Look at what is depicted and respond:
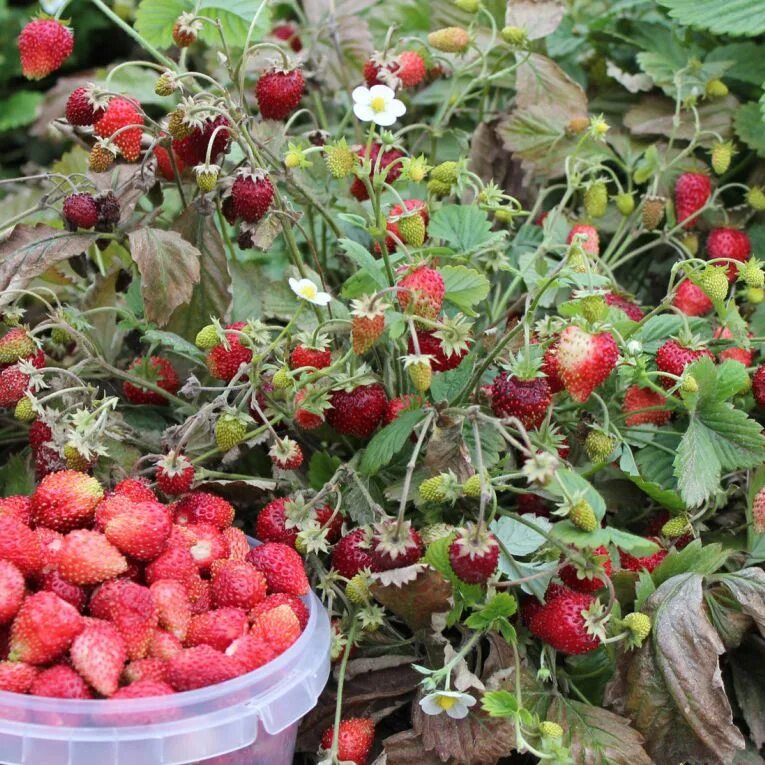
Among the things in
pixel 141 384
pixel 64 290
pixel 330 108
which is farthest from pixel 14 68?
pixel 141 384

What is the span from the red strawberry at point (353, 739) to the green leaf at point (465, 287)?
448 mm

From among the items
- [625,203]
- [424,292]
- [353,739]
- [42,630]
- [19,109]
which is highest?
[424,292]

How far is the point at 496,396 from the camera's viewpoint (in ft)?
3.33

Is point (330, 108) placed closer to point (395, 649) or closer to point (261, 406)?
point (261, 406)

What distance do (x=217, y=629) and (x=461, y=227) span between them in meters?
0.54

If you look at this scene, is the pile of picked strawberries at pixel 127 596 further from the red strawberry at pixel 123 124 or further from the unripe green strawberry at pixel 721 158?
the unripe green strawberry at pixel 721 158

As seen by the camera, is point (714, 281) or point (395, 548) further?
point (714, 281)

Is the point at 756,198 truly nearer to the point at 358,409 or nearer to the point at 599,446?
the point at 599,446

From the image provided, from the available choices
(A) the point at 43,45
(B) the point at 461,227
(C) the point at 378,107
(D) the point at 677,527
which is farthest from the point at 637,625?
(A) the point at 43,45

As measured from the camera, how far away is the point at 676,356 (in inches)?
44.5

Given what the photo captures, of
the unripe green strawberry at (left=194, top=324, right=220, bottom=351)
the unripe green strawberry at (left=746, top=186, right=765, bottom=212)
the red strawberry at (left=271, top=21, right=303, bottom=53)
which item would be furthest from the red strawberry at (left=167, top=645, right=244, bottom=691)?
the red strawberry at (left=271, top=21, right=303, bottom=53)

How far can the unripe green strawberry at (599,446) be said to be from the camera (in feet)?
3.51

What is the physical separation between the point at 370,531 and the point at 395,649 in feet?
0.63

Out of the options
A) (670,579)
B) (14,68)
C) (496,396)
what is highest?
(496,396)
